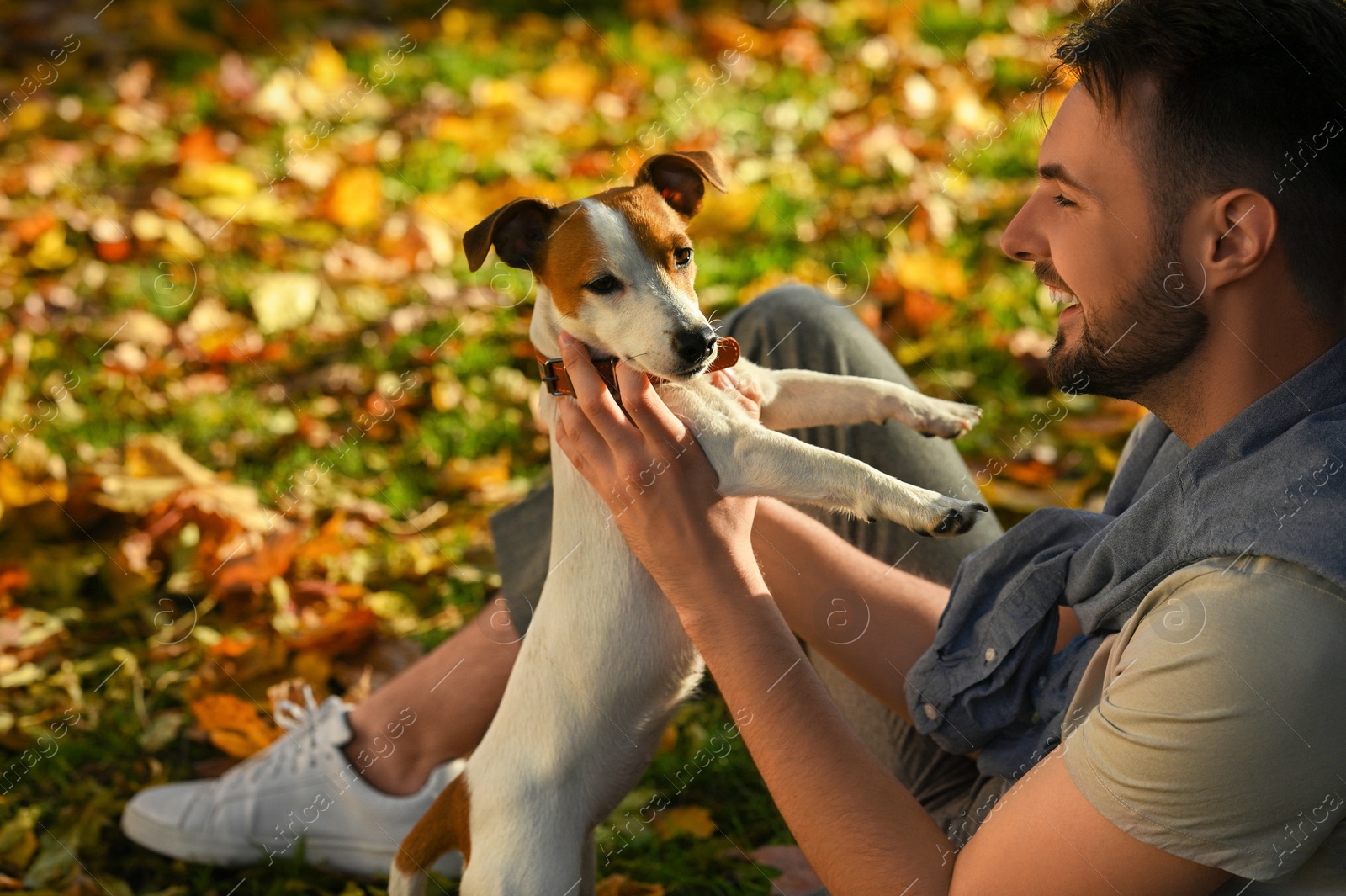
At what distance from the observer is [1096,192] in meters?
1.54

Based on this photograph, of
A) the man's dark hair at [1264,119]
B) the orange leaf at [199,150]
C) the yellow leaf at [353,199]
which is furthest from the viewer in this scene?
the orange leaf at [199,150]

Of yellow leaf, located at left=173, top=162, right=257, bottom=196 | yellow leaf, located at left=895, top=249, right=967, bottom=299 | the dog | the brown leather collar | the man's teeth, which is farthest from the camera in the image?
yellow leaf, located at left=173, top=162, right=257, bottom=196

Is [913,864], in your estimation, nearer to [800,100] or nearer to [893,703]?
[893,703]

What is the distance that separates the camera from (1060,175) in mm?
1584

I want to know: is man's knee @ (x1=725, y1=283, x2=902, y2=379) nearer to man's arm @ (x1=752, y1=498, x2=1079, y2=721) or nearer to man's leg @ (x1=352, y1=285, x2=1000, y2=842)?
man's leg @ (x1=352, y1=285, x2=1000, y2=842)

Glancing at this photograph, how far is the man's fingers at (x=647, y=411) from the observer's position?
6.10 feet

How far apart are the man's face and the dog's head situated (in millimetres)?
587

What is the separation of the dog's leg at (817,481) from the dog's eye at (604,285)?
0.29 metres

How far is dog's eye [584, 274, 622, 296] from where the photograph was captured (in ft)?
6.39

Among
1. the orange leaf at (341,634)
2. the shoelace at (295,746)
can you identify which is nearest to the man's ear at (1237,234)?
the shoelace at (295,746)

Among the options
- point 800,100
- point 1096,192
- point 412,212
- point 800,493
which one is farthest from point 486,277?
point 1096,192

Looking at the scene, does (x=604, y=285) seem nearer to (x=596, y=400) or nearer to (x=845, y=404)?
(x=596, y=400)

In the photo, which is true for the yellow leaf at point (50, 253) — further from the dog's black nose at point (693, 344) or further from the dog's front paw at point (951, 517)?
the dog's front paw at point (951, 517)

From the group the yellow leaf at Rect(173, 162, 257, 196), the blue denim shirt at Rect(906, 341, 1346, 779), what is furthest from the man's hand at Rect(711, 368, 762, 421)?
the yellow leaf at Rect(173, 162, 257, 196)
